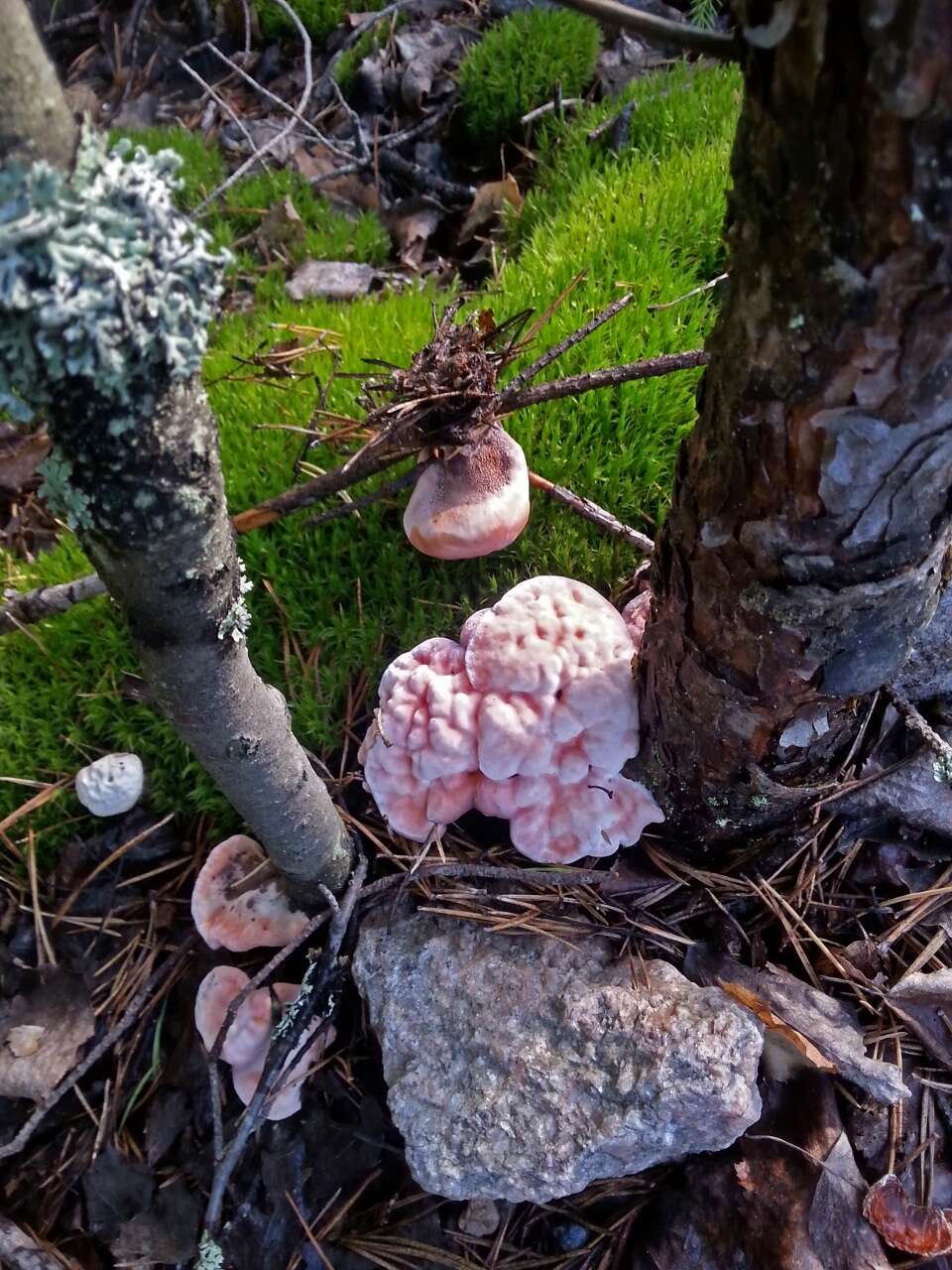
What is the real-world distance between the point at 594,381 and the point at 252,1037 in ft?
6.74

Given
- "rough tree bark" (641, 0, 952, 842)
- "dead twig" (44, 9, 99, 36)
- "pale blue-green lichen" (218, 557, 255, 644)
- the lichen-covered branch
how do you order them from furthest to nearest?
"dead twig" (44, 9, 99, 36) < "pale blue-green lichen" (218, 557, 255, 644) < "rough tree bark" (641, 0, 952, 842) < the lichen-covered branch

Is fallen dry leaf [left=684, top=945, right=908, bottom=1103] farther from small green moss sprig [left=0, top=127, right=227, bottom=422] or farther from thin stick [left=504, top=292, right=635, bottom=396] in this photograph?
small green moss sprig [left=0, top=127, right=227, bottom=422]

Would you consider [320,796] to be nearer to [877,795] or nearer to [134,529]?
[134,529]

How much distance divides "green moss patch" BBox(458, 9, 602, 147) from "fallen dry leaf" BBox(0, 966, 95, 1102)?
458cm

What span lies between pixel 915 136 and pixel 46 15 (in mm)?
7023

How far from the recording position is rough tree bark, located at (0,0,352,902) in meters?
0.96

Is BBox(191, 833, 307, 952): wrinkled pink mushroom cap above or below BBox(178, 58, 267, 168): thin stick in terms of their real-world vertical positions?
below

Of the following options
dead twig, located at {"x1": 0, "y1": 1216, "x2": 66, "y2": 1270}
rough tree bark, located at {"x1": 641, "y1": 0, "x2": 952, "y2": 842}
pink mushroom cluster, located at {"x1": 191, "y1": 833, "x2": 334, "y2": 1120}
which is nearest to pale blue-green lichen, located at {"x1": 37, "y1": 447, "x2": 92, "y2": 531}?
rough tree bark, located at {"x1": 641, "y1": 0, "x2": 952, "y2": 842}

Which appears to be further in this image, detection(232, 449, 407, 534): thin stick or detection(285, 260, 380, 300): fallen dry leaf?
detection(285, 260, 380, 300): fallen dry leaf

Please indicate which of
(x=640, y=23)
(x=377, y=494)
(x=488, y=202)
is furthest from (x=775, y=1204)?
(x=488, y=202)

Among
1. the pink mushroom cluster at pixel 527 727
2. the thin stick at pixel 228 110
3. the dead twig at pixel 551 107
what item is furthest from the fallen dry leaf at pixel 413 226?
the pink mushroom cluster at pixel 527 727

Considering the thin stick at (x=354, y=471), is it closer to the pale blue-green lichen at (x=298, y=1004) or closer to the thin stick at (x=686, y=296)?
the thin stick at (x=686, y=296)

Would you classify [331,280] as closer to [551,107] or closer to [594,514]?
[551,107]

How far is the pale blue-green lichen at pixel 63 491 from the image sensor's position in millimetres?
1175
